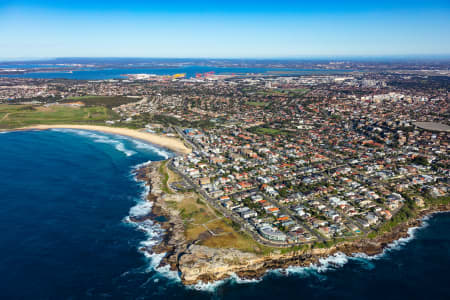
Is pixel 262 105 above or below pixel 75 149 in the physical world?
above

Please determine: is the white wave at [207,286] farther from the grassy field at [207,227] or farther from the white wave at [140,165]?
the white wave at [140,165]

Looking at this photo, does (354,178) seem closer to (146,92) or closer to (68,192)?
(68,192)

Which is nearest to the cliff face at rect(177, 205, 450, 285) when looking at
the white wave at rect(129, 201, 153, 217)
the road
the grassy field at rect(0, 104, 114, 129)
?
the road

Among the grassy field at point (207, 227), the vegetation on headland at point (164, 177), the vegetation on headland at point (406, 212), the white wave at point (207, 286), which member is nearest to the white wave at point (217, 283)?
the white wave at point (207, 286)

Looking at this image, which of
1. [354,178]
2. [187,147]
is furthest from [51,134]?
[354,178]

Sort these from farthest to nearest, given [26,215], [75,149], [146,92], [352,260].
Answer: [146,92] → [75,149] → [26,215] → [352,260]

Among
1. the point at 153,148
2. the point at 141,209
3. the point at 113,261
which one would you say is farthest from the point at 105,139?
the point at 113,261

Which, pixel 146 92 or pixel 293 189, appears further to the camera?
pixel 146 92
